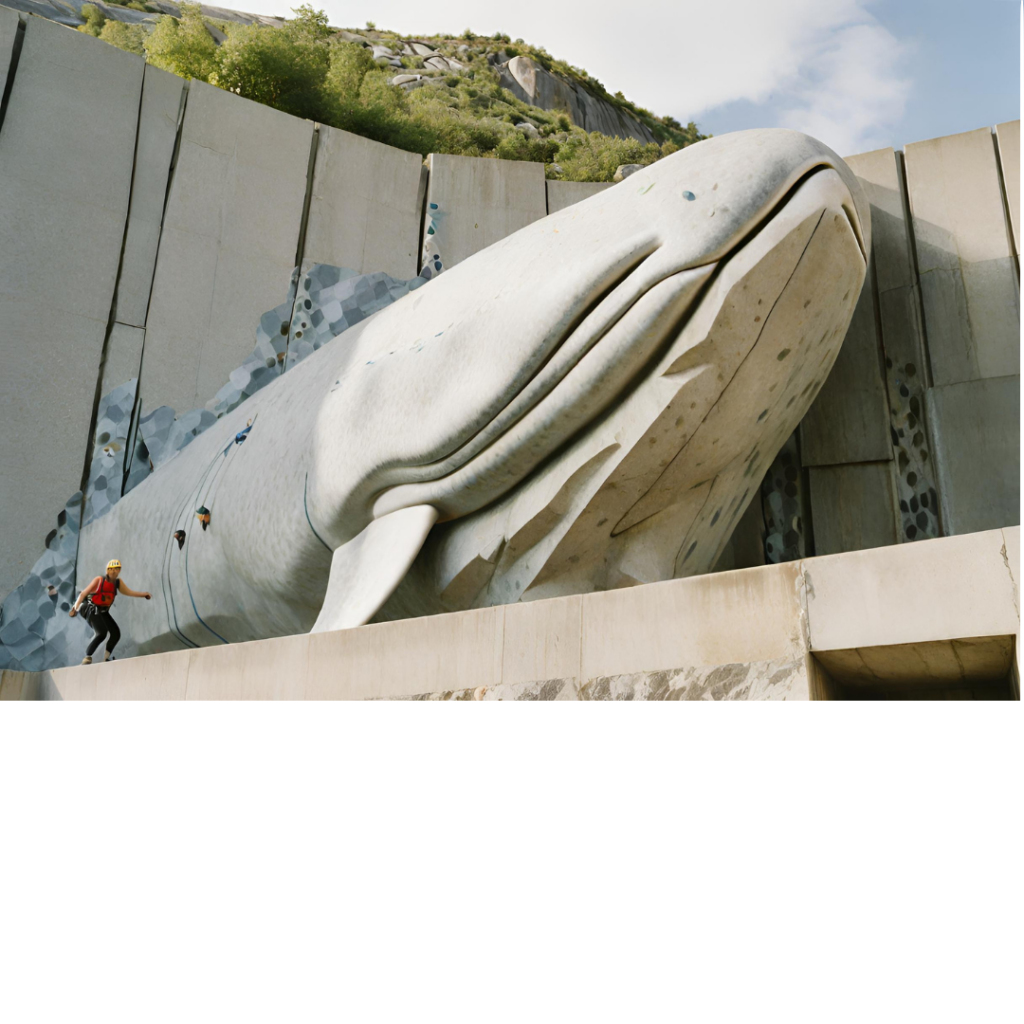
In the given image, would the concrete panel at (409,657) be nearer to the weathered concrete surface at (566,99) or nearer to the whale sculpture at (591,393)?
the whale sculpture at (591,393)

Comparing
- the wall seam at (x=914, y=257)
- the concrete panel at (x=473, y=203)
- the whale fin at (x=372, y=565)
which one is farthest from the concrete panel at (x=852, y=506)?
the concrete panel at (x=473, y=203)

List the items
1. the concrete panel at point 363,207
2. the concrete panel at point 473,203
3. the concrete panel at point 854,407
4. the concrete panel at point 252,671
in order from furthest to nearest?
the concrete panel at point 473,203
the concrete panel at point 363,207
the concrete panel at point 854,407
the concrete panel at point 252,671

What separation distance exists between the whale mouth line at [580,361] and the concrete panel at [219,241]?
3615 millimetres

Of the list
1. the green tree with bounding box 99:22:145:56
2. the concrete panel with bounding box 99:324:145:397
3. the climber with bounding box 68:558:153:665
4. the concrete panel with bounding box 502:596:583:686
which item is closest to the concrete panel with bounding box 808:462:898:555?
the concrete panel with bounding box 502:596:583:686

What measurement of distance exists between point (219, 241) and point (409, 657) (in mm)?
5038

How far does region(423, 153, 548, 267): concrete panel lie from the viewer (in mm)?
6977

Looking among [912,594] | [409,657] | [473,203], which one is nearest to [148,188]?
[473,203]

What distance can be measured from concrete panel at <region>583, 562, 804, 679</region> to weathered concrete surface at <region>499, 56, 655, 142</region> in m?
37.2

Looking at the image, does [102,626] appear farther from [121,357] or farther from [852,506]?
[852,506]

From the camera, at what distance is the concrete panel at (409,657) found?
6.98 feet

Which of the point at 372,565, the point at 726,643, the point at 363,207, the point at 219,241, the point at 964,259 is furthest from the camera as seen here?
the point at 363,207

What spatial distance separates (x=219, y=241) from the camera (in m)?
6.48
